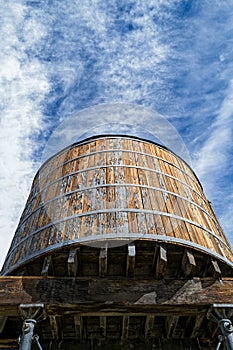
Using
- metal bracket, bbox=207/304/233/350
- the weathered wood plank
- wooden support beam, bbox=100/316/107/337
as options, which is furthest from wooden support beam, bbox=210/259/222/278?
wooden support beam, bbox=100/316/107/337

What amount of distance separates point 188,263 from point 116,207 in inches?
70.1

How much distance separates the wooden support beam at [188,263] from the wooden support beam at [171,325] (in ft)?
3.56

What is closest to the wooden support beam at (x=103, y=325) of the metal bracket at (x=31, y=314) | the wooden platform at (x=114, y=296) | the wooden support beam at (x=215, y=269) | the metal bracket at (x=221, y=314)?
the wooden platform at (x=114, y=296)

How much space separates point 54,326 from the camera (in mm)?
6773

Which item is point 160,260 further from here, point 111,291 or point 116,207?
point 116,207

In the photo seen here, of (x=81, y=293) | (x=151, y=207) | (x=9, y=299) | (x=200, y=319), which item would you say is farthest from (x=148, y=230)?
(x=9, y=299)

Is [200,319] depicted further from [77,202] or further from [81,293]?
[77,202]

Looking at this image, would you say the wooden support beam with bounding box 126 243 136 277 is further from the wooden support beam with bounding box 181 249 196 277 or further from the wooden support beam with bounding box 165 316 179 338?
the wooden support beam with bounding box 165 316 179 338

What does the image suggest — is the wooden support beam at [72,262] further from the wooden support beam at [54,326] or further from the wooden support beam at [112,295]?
the wooden support beam at [54,326]

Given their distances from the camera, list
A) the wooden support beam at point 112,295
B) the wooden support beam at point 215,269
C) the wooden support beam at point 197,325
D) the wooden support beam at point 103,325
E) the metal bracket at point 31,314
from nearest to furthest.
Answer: the metal bracket at point 31,314 < the wooden support beam at point 112,295 < the wooden support beam at point 215,269 < the wooden support beam at point 197,325 < the wooden support beam at point 103,325

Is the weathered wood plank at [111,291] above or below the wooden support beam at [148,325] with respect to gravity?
above

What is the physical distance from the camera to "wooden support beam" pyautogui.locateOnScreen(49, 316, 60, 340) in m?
6.54

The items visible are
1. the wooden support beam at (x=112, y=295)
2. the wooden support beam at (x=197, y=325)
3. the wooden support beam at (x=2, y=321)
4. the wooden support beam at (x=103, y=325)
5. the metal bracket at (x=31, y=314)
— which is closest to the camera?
the metal bracket at (x=31, y=314)

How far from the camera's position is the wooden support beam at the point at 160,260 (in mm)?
5844
